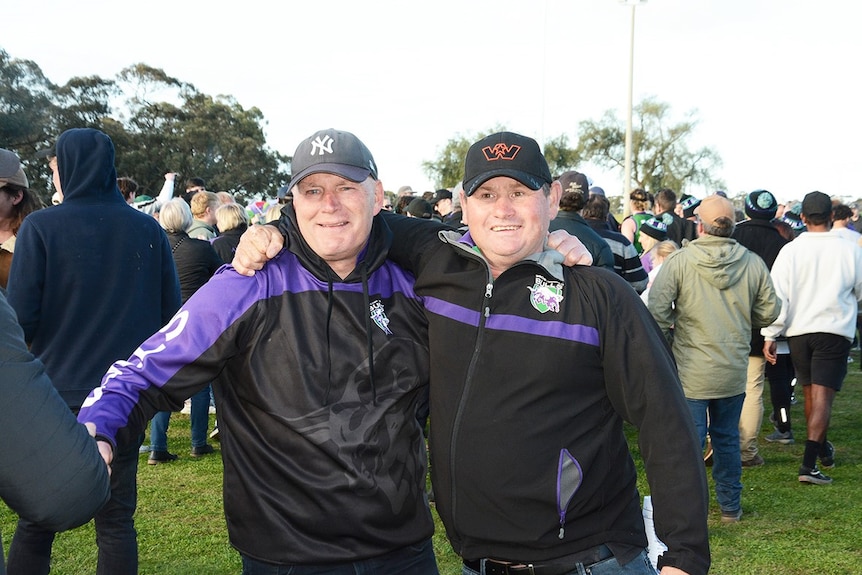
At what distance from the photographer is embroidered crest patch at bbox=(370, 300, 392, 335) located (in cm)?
274

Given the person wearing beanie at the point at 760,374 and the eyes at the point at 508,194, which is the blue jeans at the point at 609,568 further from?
the person wearing beanie at the point at 760,374

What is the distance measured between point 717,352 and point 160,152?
38.3m

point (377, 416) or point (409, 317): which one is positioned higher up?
point (409, 317)

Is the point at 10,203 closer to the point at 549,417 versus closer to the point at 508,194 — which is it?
the point at 508,194

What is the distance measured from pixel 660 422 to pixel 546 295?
50cm

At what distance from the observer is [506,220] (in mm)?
2650

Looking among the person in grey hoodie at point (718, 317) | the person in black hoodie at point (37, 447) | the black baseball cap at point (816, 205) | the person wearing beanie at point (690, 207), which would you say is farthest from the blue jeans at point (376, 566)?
the person wearing beanie at point (690, 207)

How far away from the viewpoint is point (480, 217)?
270 centimetres

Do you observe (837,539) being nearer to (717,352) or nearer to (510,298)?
(717,352)

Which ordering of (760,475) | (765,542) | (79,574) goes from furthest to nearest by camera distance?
(760,475), (765,542), (79,574)

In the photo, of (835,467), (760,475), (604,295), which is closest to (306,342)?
(604,295)

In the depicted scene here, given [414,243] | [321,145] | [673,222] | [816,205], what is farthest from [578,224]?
[673,222]

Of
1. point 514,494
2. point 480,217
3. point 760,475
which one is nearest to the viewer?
point 514,494

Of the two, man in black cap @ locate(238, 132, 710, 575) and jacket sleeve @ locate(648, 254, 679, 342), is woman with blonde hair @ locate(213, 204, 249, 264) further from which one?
man in black cap @ locate(238, 132, 710, 575)
